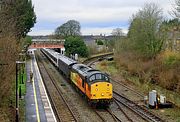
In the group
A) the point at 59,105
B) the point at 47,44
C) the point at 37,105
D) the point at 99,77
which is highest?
the point at 47,44

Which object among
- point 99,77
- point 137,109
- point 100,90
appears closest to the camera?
point 100,90

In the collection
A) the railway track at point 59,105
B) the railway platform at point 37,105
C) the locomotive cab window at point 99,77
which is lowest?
the railway track at point 59,105

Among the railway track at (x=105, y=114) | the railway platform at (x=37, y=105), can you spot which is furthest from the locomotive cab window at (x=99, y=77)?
the railway platform at (x=37, y=105)

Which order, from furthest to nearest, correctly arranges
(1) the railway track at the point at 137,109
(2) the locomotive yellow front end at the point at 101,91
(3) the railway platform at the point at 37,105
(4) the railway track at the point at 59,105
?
(2) the locomotive yellow front end at the point at 101,91
(4) the railway track at the point at 59,105
(3) the railway platform at the point at 37,105
(1) the railway track at the point at 137,109

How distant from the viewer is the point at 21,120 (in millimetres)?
23812

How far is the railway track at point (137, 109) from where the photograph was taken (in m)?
24.2

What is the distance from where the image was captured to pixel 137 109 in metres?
27.7

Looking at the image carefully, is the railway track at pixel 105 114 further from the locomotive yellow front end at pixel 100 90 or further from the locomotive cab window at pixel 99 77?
the locomotive cab window at pixel 99 77

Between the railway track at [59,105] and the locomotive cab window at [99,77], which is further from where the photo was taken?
the locomotive cab window at [99,77]

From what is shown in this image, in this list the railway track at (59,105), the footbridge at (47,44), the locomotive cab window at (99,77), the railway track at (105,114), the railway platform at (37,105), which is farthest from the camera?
the footbridge at (47,44)

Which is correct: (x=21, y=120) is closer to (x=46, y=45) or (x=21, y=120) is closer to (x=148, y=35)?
(x=148, y=35)

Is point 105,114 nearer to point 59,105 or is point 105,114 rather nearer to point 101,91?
point 101,91

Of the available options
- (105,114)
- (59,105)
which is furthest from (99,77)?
(59,105)

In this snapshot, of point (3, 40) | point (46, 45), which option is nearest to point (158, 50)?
point (3, 40)
